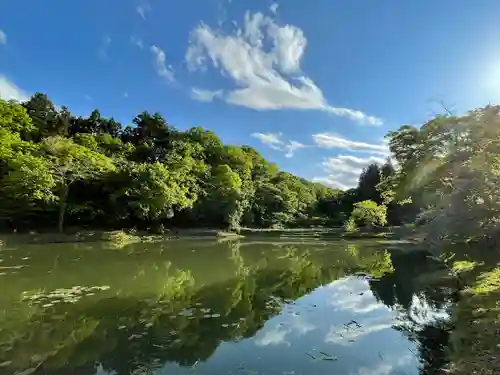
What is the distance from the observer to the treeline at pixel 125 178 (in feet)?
105

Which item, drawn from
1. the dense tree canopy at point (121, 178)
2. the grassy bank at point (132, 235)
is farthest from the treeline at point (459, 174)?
the dense tree canopy at point (121, 178)

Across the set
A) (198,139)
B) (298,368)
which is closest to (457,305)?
(298,368)

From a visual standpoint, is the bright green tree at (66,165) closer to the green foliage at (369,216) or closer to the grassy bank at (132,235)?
the grassy bank at (132,235)

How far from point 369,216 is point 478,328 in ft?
164

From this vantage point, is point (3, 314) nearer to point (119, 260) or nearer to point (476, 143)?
point (119, 260)

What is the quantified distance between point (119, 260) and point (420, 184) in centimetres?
1515

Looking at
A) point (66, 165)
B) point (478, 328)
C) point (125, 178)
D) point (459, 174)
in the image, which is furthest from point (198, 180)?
point (478, 328)

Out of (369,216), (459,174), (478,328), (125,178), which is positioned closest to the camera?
(478,328)

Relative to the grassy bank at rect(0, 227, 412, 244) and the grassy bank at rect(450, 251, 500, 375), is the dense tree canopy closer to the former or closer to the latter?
the grassy bank at rect(0, 227, 412, 244)

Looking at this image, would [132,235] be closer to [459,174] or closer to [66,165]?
[66,165]

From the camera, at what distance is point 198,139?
64250mm

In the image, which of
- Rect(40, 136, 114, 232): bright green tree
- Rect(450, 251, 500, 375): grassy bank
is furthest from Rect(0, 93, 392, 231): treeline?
Rect(450, 251, 500, 375): grassy bank

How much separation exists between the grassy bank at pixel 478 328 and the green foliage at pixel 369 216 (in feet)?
141

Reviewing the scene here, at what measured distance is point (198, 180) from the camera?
170ft
